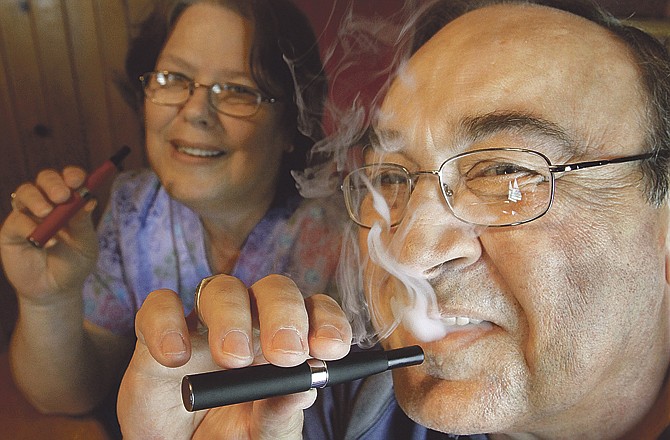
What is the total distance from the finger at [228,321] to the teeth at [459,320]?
292 millimetres

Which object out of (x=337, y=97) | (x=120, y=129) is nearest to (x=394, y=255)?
(x=337, y=97)

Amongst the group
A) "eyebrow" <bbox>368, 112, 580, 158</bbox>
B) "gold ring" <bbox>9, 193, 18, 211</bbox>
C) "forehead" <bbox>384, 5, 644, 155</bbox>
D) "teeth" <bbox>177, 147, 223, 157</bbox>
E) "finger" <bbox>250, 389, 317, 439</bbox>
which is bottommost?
"finger" <bbox>250, 389, 317, 439</bbox>

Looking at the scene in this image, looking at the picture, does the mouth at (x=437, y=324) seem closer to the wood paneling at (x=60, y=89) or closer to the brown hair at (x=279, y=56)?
the brown hair at (x=279, y=56)

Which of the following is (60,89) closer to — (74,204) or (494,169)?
(74,204)

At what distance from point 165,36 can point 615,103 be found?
671 mm

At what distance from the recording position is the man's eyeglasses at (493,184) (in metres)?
0.79

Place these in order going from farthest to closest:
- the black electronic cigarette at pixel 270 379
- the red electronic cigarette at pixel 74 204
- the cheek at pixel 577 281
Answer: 1. the red electronic cigarette at pixel 74 204
2. the cheek at pixel 577 281
3. the black electronic cigarette at pixel 270 379

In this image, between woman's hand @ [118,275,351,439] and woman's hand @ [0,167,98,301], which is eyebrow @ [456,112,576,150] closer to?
woman's hand @ [118,275,351,439]

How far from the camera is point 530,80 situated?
79 cm

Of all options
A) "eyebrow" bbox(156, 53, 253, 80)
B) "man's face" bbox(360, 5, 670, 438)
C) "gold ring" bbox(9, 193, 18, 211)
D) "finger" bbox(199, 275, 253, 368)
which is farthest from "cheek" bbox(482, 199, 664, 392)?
"gold ring" bbox(9, 193, 18, 211)

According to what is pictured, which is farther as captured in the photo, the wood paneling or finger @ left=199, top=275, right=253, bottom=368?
the wood paneling

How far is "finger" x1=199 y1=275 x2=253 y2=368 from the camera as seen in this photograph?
27.0 inches

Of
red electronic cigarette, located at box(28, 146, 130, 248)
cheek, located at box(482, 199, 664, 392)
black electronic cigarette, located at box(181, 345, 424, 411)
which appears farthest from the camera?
red electronic cigarette, located at box(28, 146, 130, 248)

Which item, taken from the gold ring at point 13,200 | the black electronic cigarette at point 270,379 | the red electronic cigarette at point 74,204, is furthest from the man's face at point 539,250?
the gold ring at point 13,200
